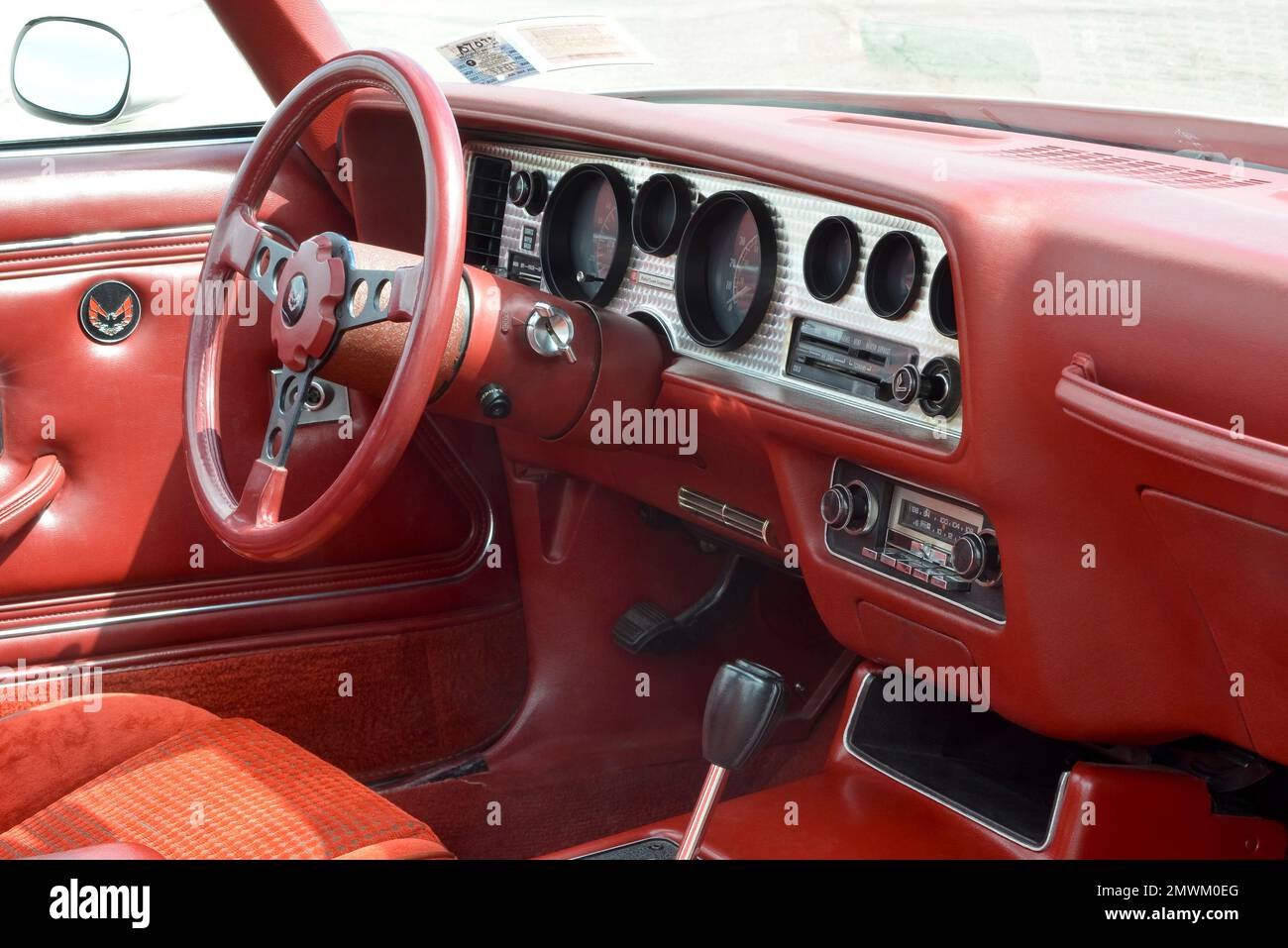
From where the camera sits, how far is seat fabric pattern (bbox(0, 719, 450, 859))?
4.57ft

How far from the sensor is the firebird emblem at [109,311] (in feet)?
6.36

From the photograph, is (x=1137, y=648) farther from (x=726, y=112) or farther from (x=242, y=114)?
(x=242, y=114)

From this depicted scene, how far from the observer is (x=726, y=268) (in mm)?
1710

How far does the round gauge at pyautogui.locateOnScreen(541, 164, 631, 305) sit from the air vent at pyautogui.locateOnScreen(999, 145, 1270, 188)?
543mm

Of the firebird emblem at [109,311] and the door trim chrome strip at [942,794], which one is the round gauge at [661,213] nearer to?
the door trim chrome strip at [942,794]

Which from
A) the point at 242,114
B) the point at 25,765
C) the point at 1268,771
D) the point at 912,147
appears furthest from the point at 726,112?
the point at 25,765

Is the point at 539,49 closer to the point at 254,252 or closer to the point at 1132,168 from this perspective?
the point at 254,252

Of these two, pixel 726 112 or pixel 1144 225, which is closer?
pixel 1144 225

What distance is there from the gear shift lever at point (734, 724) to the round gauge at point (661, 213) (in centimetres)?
60

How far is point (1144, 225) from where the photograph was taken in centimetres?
122

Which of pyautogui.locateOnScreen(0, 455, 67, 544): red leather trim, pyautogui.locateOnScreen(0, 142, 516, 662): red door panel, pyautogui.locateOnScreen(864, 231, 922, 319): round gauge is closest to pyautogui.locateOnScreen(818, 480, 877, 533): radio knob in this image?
pyautogui.locateOnScreen(864, 231, 922, 319): round gauge

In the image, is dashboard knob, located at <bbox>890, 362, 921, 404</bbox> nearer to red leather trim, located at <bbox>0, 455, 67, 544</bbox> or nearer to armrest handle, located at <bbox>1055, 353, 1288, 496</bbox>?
armrest handle, located at <bbox>1055, 353, 1288, 496</bbox>

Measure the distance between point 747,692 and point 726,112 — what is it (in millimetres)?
787
